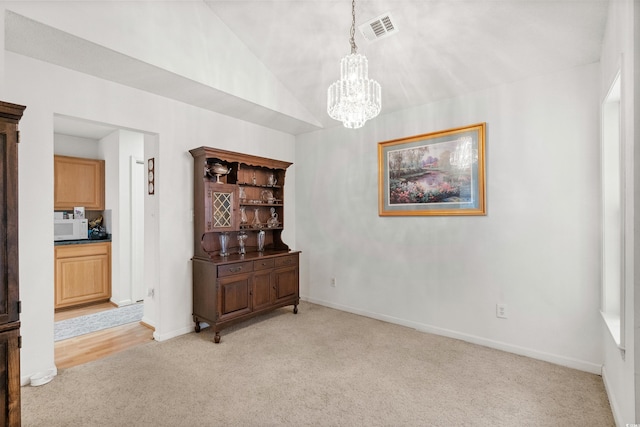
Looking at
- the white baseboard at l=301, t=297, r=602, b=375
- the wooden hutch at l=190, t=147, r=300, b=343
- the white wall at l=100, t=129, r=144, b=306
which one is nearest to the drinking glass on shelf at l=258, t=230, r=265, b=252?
the wooden hutch at l=190, t=147, r=300, b=343

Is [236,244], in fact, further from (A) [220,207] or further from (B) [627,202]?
(B) [627,202]

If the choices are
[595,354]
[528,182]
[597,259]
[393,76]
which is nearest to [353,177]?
[393,76]

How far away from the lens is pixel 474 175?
3.23 m

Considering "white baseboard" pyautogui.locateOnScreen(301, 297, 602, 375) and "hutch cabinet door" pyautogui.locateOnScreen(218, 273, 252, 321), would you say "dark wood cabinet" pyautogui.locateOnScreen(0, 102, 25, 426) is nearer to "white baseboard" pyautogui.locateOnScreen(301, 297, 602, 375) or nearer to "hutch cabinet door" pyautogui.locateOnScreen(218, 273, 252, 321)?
"hutch cabinet door" pyautogui.locateOnScreen(218, 273, 252, 321)

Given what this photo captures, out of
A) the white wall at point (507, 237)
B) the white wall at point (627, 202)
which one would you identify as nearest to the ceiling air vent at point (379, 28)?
the white wall at point (507, 237)

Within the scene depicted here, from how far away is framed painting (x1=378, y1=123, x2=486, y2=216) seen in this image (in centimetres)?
323

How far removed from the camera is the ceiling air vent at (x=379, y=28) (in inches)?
108

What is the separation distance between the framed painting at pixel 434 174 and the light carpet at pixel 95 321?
11.4 ft

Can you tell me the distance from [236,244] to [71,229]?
2.61 m

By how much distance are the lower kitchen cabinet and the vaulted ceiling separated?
1.79 meters

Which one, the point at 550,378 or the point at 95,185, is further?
the point at 95,185

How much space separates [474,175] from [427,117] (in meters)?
0.85

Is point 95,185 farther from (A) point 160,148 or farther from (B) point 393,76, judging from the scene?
(B) point 393,76

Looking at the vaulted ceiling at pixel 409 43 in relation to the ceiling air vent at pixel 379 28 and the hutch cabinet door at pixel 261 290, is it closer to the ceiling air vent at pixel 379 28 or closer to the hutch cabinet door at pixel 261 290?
the ceiling air vent at pixel 379 28
